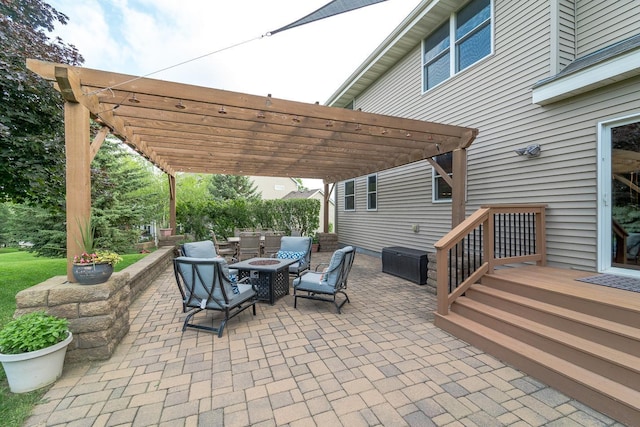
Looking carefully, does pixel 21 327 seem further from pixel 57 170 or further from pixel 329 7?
pixel 329 7

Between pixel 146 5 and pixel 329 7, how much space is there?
13.3 ft

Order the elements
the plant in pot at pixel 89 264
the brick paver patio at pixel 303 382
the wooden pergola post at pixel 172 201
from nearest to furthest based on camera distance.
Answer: the brick paver patio at pixel 303 382
the plant in pot at pixel 89 264
the wooden pergola post at pixel 172 201

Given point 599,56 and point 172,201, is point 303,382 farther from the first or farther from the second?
point 172,201

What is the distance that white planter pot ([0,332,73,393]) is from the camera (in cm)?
218

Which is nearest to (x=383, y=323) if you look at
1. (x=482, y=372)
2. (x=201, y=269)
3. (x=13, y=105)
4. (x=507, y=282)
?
(x=482, y=372)

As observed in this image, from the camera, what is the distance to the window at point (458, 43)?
531 cm

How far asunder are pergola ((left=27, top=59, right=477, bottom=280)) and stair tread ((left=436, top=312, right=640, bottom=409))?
2447mm

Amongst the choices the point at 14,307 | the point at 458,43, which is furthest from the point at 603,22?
the point at 14,307

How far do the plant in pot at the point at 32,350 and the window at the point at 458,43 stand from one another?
7.40 m

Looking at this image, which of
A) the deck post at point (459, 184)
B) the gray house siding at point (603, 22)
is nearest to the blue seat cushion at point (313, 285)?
the deck post at point (459, 184)

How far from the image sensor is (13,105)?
4098mm

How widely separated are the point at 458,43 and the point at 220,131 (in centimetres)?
519

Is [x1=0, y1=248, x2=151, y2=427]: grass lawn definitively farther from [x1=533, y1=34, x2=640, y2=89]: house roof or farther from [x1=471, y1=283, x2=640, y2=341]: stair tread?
[x1=533, y1=34, x2=640, y2=89]: house roof

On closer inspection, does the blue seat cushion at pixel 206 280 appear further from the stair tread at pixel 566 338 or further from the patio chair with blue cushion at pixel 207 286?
the stair tread at pixel 566 338
